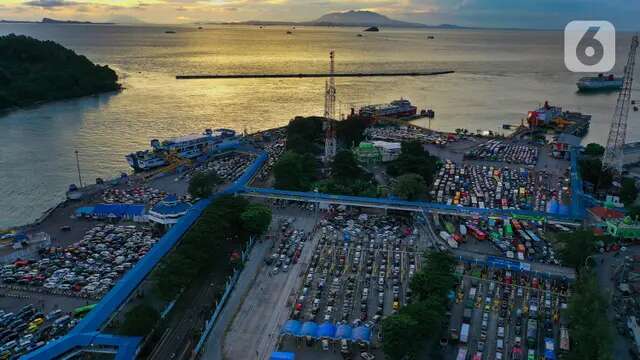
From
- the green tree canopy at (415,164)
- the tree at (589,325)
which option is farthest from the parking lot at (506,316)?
the green tree canopy at (415,164)

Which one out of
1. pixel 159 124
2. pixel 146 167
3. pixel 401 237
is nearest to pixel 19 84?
pixel 159 124

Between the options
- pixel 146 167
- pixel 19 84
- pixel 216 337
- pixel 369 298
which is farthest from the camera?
pixel 19 84

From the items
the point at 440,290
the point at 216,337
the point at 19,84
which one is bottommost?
the point at 216,337

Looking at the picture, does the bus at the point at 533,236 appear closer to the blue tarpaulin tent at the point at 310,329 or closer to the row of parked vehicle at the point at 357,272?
the row of parked vehicle at the point at 357,272

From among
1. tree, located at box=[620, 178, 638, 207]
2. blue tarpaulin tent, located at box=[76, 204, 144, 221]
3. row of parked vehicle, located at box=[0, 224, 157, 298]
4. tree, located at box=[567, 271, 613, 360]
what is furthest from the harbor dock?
tree, located at box=[567, 271, 613, 360]

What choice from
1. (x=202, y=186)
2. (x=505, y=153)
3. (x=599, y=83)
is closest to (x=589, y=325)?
(x=202, y=186)

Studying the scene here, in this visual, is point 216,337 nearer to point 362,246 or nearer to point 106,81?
point 362,246

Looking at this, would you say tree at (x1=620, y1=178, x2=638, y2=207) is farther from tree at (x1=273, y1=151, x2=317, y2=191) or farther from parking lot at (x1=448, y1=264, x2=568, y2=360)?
tree at (x1=273, y1=151, x2=317, y2=191)

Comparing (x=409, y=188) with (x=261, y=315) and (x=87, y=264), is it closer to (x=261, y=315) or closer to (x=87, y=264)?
(x=261, y=315)
